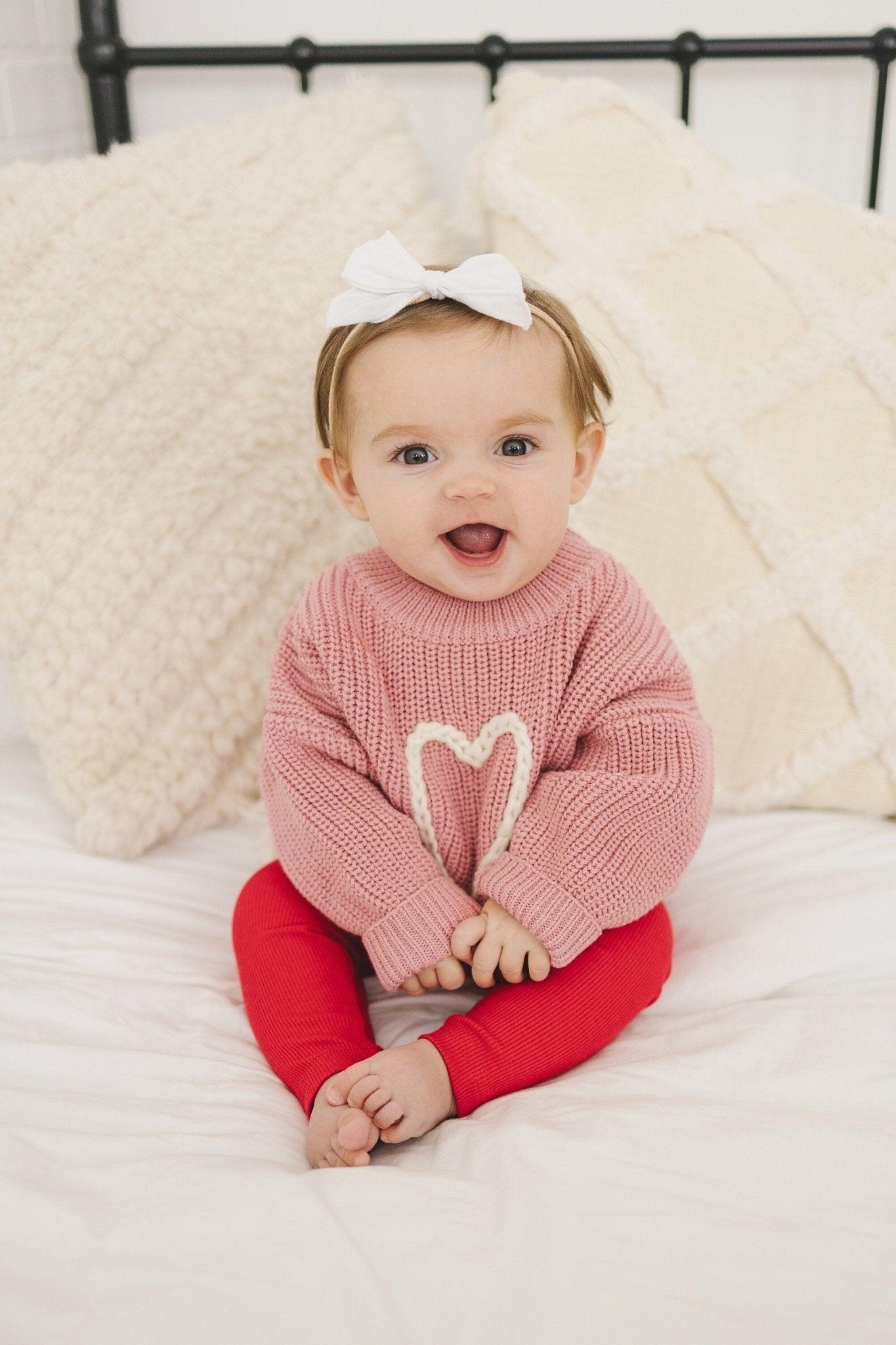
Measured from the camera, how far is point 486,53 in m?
1.58

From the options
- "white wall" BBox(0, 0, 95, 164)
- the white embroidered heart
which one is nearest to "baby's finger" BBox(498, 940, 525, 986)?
the white embroidered heart

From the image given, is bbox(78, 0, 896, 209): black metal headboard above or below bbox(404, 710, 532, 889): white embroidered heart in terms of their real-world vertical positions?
above

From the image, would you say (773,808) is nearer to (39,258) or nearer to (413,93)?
(39,258)

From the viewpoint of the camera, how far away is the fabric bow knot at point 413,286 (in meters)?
0.88

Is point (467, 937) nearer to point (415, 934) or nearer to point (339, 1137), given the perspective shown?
point (415, 934)

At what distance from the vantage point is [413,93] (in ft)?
5.57

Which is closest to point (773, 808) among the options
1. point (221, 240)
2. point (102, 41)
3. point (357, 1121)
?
point (357, 1121)

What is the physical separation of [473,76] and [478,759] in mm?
1178

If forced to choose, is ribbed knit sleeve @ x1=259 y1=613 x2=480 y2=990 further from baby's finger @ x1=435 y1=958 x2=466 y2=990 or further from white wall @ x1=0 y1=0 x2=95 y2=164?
white wall @ x1=0 y1=0 x2=95 y2=164

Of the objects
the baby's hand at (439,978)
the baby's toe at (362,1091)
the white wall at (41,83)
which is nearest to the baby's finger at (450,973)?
the baby's hand at (439,978)

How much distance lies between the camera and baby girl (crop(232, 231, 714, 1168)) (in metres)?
0.89

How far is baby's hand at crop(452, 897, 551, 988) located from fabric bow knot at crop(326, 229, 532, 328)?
498 mm

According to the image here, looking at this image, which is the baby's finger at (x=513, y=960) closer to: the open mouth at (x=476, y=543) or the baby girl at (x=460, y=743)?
the baby girl at (x=460, y=743)

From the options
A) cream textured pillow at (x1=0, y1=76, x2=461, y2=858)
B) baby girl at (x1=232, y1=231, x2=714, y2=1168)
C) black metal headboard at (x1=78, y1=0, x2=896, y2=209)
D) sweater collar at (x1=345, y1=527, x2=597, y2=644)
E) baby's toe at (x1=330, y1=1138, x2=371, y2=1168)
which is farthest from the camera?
black metal headboard at (x1=78, y1=0, x2=896, y2=209)
